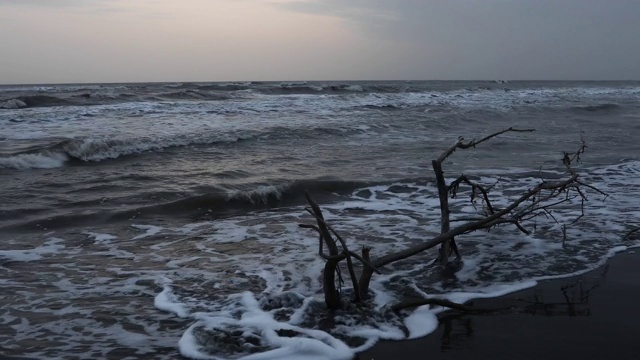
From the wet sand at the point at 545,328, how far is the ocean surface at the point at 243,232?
0.18 m

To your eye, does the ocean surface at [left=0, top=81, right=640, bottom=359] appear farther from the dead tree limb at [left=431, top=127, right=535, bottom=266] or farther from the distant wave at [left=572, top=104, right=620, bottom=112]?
the distant wave at [left=572, top=104, right=620, bottom=112]

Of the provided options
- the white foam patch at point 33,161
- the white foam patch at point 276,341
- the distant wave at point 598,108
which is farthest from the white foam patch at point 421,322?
the distant wave at point 598,108

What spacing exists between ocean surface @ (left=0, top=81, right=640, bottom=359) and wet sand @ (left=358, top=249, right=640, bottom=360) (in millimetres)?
183

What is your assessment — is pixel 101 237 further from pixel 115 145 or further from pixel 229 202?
pixel 115 145

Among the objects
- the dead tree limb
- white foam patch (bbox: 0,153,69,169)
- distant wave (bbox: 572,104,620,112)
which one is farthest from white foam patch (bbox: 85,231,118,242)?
distant wave (bbox: 572,104,620,112)

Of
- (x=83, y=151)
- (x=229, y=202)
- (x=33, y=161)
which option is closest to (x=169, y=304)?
(x=229, y=202)

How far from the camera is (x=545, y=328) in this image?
391 centimetres

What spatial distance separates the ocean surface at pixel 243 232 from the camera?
13.1 feet

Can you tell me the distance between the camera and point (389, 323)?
13.2ft

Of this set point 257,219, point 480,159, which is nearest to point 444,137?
point 480,159

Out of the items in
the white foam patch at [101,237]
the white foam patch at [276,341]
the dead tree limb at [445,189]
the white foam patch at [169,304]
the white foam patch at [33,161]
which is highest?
the dead tree limb at [445,189]

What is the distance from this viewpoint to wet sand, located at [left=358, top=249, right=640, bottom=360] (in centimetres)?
357

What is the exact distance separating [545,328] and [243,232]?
12.8ft

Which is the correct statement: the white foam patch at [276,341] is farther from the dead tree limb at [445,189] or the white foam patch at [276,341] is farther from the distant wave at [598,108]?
the distant wave at [598,108]
